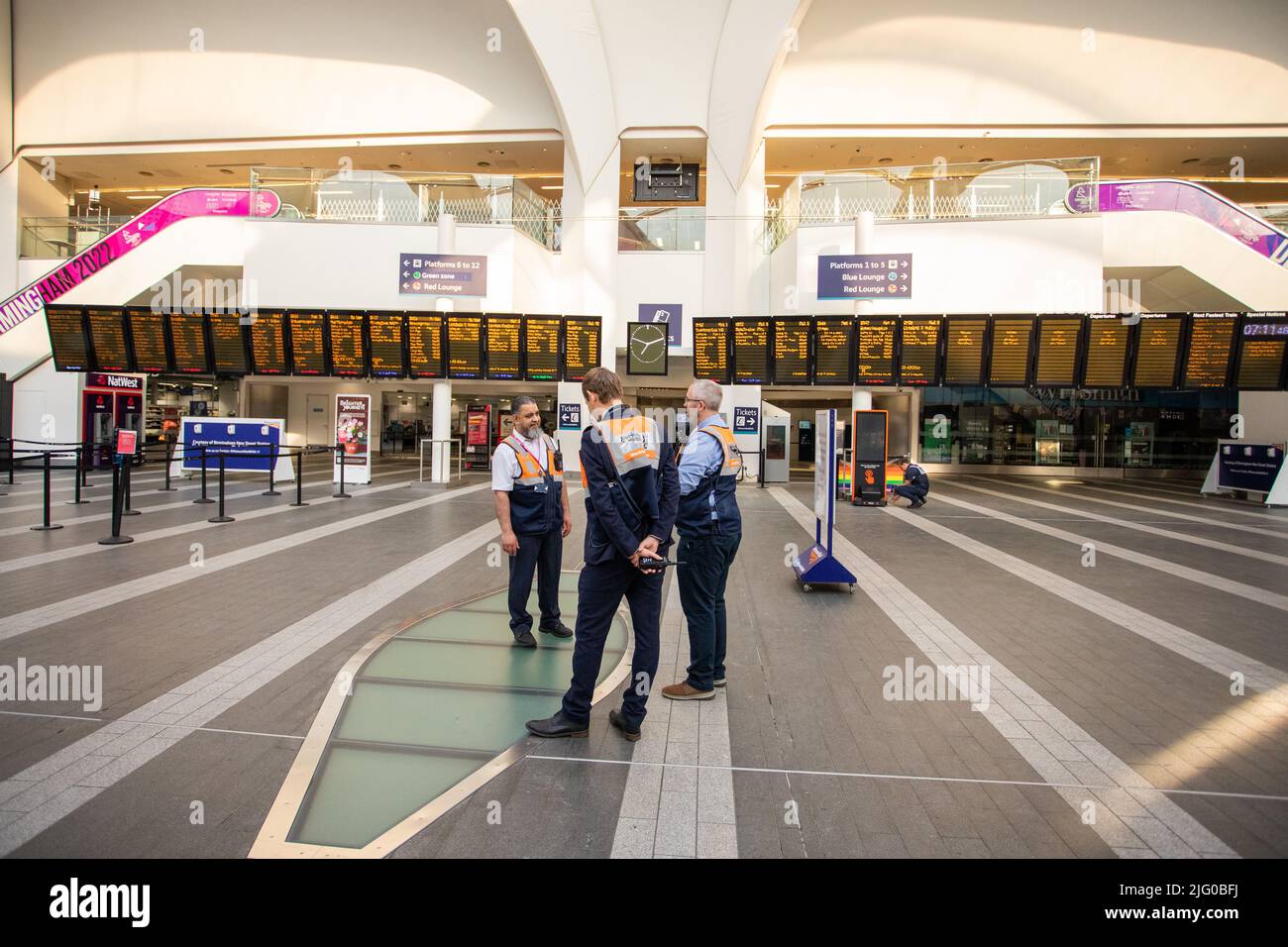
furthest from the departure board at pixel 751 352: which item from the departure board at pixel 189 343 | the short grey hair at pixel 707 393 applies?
the departure board at pixel 189 343

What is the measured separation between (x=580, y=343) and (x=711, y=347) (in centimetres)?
320

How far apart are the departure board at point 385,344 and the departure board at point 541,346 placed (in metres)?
3.07

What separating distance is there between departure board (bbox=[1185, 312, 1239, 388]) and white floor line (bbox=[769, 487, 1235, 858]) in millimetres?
13457

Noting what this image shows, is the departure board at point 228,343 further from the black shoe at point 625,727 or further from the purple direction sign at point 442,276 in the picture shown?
the black shoe at point 625,727

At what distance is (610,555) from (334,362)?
1593 cm

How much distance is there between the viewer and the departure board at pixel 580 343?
17281mm

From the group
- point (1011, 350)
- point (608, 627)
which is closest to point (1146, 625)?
point (608, 627)

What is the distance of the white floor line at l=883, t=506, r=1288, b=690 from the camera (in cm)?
511

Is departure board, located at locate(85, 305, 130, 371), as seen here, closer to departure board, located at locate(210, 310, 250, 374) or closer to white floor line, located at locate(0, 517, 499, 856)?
departure board, located at locate(210, 310, 250, 374)

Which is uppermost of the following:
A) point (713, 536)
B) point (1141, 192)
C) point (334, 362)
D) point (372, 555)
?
point (1141, 192)

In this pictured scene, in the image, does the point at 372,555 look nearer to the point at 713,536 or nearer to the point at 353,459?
the point at 713,536

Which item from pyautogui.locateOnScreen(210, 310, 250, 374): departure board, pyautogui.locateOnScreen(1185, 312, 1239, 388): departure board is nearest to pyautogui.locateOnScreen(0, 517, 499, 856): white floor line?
pyautogui.locateOnScreen(210, 310, 250, 374): departure board
